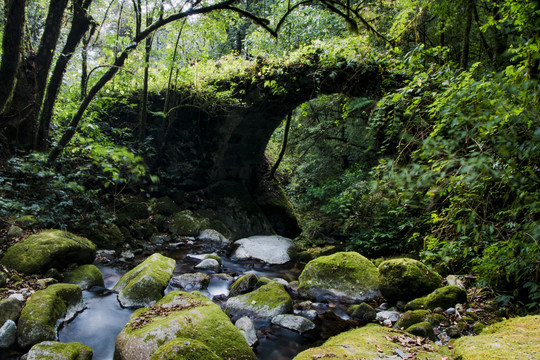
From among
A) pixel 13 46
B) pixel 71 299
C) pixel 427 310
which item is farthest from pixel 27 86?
pixel 427 310

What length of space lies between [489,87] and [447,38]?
677cm

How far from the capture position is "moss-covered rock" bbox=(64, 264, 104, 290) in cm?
478

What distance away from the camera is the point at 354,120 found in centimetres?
976

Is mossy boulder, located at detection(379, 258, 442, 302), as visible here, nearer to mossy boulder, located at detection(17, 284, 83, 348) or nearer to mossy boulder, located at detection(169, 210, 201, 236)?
mossy boulder, located at detection(17, 284, 83, 348)

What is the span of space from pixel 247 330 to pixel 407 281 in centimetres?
260

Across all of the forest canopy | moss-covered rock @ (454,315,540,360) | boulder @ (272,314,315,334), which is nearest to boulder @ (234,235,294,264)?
the forest canopy

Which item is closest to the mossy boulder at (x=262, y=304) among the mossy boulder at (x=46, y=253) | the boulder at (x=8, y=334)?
the boulder at (x=8, y=334)

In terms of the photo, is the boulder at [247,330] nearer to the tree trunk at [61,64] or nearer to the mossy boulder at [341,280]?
the mossy boulder at [341,280]

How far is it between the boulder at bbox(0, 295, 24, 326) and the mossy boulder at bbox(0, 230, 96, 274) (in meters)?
1.11

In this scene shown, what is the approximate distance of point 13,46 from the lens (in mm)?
5070

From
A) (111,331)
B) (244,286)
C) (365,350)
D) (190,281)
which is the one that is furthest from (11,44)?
(365,350)

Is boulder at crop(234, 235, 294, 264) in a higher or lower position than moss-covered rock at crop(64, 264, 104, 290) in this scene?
lower

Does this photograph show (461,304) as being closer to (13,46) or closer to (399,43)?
(399,43)

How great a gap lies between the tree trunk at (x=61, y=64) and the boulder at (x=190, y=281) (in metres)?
4.02
